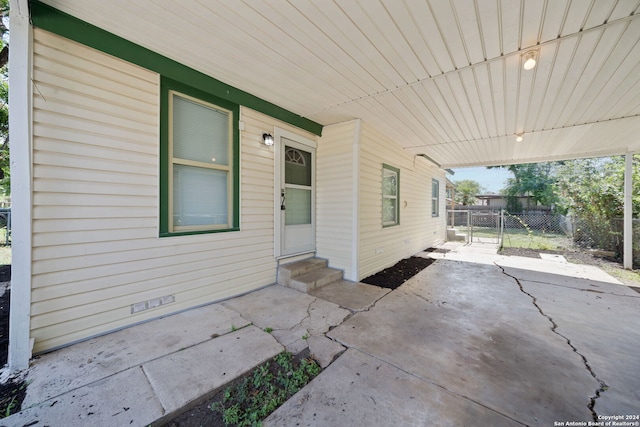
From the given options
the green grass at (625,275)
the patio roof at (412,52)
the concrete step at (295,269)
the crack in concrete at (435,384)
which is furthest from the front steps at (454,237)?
the crack in concrete at (435,384)

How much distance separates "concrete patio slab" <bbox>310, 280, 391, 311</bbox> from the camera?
3.08 m

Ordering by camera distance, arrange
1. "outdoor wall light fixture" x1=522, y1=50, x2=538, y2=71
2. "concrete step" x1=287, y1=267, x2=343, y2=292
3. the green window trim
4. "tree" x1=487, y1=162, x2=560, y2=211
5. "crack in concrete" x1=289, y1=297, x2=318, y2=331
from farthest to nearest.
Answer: "tree" x1=487, y1=162, x2=560, y2=211 < "concrete step" x1=287, y1=267, x2=343, y2=292 < "crack in concrete" x1=289, y1=297, x2=318, y2=331 < "outdoor wall light fixture" x1=522, y1=50, x2=538, y2=71 < the green window trim

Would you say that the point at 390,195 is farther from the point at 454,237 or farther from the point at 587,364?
the point at 454,237

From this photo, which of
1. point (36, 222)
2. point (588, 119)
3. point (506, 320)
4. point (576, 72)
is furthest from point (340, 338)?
point (588, 119)

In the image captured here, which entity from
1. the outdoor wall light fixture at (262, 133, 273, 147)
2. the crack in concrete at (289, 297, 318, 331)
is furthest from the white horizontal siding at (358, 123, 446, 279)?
the outdoor wall light fixture at (262, 133, 273, 147)

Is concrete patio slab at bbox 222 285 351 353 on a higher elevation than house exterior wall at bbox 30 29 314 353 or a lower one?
lower

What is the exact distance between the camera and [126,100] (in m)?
2.36

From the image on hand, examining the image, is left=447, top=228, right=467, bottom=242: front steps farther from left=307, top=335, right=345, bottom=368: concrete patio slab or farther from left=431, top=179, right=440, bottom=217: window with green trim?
left=307, top=335, right=345, bottom=368: concrete patio slab

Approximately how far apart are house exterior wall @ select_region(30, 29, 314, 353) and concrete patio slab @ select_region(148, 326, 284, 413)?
91 cm

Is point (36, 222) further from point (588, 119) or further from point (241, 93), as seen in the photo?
point (588, 119)

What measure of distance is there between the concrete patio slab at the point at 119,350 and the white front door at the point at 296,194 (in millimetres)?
1612

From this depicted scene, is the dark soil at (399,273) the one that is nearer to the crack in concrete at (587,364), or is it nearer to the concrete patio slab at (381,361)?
the concrete patio slab at (381,361)

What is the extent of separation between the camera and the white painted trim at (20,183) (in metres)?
1.76

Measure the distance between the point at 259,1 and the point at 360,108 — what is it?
83.1 inches
